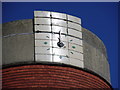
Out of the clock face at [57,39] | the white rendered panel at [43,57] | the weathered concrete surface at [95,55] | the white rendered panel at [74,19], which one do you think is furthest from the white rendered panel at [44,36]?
the weathered concrete surface at [95,55]

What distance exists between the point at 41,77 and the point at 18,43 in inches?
75.2

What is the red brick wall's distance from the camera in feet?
60.3

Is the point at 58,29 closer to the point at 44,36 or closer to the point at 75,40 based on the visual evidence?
the point at 44,36

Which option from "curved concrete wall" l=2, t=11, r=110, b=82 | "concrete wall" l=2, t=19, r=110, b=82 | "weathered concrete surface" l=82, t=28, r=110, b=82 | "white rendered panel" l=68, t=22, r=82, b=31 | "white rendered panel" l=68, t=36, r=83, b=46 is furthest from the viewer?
"weathered concrete surface" l=82, t=28, r=110, b=82

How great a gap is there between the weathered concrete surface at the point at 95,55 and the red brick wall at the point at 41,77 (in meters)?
1.01

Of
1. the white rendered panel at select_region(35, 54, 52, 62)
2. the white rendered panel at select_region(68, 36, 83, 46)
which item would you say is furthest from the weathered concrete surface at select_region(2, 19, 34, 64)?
the white rendered panel at select_region(68, 36, 83, 46)

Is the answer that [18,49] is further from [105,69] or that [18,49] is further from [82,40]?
[105,69]

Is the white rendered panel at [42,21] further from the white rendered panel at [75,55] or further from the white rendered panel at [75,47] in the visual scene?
the white rendered panel at [75,55]

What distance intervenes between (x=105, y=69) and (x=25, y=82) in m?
4.88

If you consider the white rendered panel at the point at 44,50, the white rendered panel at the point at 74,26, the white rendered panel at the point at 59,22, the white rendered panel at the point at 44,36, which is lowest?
the white rendered panel at the point at 44,50

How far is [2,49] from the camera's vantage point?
743 inches

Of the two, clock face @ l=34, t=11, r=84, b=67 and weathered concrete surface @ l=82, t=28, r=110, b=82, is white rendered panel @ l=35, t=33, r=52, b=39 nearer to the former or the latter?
clock face @ l=34, t=11, r=84, b=67

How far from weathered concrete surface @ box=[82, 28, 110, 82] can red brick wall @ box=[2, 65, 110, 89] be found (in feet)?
3.31

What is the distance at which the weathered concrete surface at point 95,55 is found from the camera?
64.6 ft
